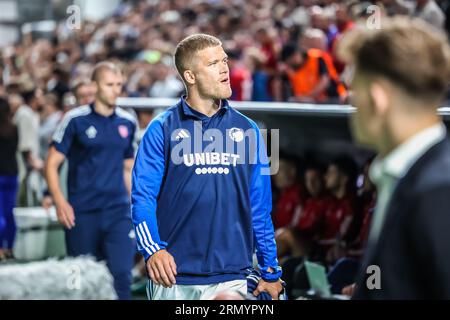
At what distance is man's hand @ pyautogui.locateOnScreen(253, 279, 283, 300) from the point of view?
15.7 feet

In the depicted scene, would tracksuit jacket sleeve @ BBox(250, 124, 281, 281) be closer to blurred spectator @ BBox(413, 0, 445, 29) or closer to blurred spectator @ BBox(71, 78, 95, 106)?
blurred spectator @ BBox(71, 78, 95, 106)


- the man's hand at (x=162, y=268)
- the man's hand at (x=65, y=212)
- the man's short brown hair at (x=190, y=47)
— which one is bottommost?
the man's hand at (x=162, y=268)

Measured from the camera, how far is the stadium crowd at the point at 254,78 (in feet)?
28.5

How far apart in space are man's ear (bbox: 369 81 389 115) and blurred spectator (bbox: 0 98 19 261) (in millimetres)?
9402

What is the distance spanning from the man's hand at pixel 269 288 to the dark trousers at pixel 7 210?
7.43m

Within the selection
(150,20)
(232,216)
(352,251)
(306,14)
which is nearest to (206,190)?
(232,216)

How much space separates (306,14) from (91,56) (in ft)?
23.3

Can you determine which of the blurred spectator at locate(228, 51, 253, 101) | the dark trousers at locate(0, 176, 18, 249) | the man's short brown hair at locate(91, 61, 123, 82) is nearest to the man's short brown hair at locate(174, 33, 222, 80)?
the man's short brown hair at locate(91, 61, 123, 82)

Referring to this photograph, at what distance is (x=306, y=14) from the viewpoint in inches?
525

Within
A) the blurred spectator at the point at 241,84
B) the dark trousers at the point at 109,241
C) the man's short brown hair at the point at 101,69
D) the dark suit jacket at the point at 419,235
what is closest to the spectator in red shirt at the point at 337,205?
the dark trousers at the point at 109,241

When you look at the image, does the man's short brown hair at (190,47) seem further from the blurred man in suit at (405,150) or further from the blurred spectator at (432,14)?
the blurred spectator at (432,14)

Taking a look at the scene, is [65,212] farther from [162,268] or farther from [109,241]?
[162,268]

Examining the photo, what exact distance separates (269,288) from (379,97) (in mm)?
2579

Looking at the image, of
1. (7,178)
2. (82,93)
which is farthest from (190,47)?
(7,178)
